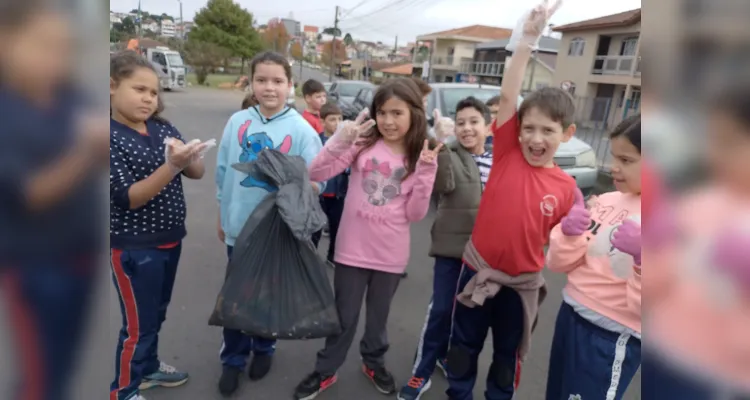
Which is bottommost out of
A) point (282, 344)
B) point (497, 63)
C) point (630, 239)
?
point (282, 344)

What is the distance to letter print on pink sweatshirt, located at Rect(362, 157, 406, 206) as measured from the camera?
225 cm

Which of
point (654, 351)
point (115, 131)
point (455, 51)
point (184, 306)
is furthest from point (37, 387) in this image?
point (455, 51)

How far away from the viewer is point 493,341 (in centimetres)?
221

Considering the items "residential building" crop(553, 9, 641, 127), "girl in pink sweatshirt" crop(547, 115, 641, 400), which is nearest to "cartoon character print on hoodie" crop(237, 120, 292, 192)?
"girl in pink sweatshirt" crop(547, 115, 641, 400)

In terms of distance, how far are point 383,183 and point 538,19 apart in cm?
98

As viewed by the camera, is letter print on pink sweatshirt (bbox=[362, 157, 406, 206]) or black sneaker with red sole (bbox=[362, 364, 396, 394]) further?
black sneaker with red sole (bbox=[362, 364, 396, 394])

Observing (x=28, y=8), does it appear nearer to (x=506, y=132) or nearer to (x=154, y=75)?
(x=154, y=75)

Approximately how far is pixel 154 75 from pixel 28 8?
1.66 m

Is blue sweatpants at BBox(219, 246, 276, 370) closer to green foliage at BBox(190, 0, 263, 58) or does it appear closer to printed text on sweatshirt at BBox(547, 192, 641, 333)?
printed text on sweatshirt at BBox(547, 192, 641, 333)

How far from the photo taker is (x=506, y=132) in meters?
2.01

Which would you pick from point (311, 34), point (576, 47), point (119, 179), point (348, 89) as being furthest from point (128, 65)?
point (311, 34)

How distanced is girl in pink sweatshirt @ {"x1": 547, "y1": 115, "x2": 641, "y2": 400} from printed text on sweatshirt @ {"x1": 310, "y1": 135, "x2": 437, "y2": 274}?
0.78m

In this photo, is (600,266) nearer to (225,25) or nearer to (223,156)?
(223,156)

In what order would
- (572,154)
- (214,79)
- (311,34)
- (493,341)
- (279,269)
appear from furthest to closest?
(311,34), (214,79), (572,154), (493,341), (279,269)
